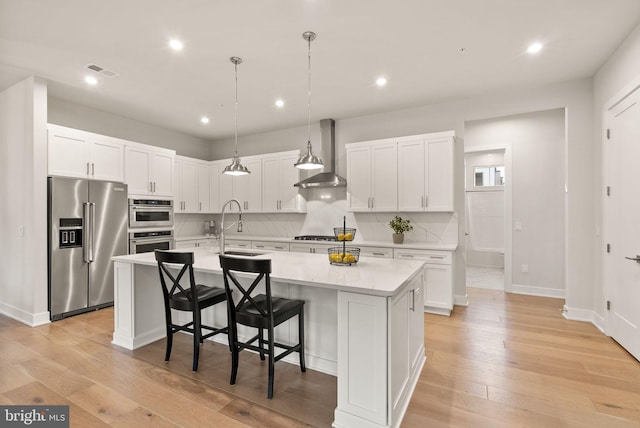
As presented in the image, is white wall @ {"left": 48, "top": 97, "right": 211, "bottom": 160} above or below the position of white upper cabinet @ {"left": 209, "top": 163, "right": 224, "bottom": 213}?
above

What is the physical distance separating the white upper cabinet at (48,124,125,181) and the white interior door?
606cm

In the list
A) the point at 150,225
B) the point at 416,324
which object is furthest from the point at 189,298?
the point at 150,225

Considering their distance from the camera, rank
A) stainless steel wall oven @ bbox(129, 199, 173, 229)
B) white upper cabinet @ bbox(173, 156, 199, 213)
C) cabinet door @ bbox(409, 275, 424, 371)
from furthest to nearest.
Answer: white upper cabinet @ bbox(173, 156, 199, 213)
stainless steel wall oven @ bbox(129, 199, 173, 229)
cabinet door @ bbox(409, 275, 424, 371)

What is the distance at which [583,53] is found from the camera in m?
3.21

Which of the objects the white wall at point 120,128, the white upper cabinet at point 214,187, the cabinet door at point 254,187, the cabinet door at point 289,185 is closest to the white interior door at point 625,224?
the cabinet door at point 289,185

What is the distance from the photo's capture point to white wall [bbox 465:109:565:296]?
4.98 metres

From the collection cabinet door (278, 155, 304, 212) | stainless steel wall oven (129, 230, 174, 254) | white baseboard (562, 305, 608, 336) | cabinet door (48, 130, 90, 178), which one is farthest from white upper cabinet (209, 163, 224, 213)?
white baseboard (562, 305, 608, 336)

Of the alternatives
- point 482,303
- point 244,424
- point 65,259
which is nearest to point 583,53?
point 482,303

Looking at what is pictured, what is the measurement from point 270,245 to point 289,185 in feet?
3.59

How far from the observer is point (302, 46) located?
9.97ft

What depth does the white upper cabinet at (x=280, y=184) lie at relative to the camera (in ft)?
18.0

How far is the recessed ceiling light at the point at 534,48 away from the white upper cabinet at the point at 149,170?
17.2 feet

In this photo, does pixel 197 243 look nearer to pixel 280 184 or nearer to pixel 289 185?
pixel 280 184

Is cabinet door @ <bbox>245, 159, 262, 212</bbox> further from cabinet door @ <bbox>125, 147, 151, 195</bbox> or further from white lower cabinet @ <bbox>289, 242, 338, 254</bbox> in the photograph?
cabinet door @ <bbox>125, 147, 151, 195</bbox>
